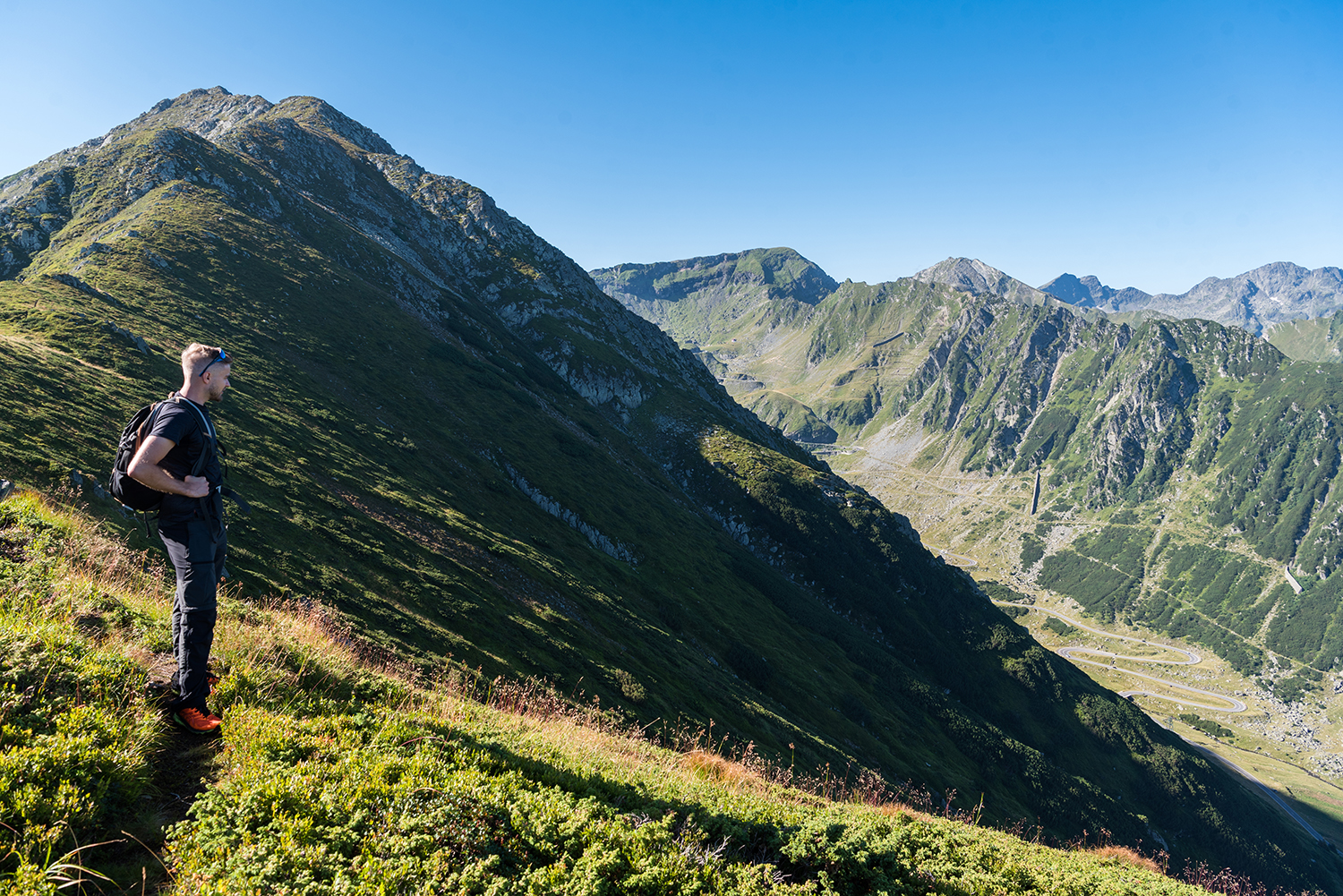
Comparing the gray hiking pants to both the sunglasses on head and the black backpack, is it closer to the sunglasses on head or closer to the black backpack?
the black backpack

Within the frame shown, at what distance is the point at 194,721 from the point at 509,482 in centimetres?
6732

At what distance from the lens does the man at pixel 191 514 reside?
7828 millimetres

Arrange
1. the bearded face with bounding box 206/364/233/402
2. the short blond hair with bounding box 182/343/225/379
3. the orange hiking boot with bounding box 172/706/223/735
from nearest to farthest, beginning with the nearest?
the orange hiking boot with bounding box 172/706/223/735 → the short blond hair with bounding box 182/343/225/379 → the bearded face with bounding box 206/364/233/402

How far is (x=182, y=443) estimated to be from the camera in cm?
834

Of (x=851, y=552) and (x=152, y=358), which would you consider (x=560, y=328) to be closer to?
(x=851, y=552)

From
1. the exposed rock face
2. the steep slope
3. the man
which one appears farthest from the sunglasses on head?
the exposed rock face

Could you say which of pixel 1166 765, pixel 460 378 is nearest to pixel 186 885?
pixel 460 378

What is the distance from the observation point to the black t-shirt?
26.6 feet

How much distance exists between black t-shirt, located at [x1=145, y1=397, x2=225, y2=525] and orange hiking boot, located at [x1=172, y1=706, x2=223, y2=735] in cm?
265

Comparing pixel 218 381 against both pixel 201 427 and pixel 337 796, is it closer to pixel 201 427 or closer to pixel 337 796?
pixel 201 427

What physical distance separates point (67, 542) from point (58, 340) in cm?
4635

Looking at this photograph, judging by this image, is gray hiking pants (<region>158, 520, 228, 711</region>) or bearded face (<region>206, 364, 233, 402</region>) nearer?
gray hiking pants (<region>158, 520, 228, 711</region>)

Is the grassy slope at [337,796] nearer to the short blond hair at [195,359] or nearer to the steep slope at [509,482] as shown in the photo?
the short blond hair at [195,359]

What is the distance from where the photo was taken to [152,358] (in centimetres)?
4888
